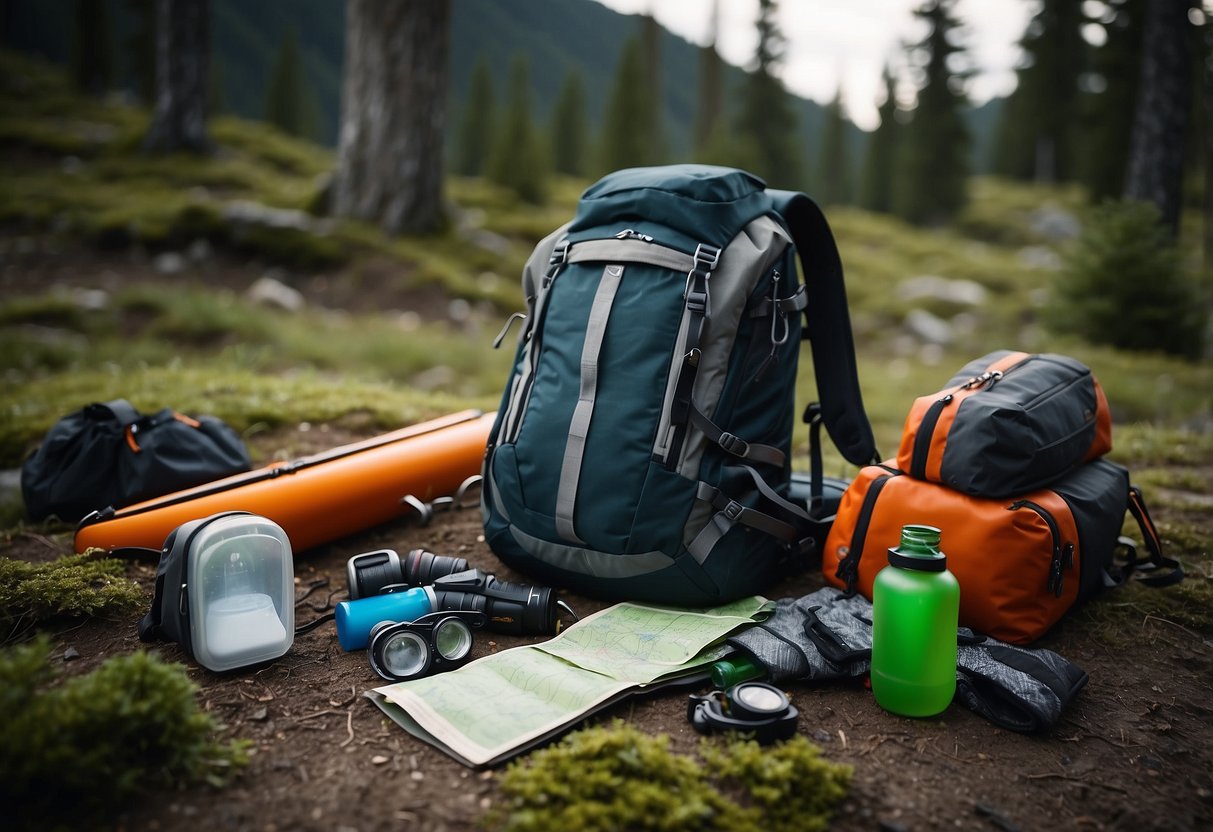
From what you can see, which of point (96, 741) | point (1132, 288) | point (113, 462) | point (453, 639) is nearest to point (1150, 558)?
point (453, 639)

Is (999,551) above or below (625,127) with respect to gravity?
below

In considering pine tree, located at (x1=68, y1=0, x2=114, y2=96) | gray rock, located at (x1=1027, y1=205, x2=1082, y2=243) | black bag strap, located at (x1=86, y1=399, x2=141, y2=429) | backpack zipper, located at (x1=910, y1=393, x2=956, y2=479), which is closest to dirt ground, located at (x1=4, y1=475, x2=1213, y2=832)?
backpack zipper, located at (x1=910, y1=393, x2=956, y2=479)

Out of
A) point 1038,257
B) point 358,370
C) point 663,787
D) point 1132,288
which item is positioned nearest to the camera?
point 663,787

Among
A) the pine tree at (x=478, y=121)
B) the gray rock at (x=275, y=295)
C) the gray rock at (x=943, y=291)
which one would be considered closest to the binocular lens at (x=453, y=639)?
the gray rock at (x=275, y=295)

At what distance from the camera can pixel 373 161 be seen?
9570 mm

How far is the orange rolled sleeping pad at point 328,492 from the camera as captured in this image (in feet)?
10.0

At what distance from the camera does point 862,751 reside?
2.10 metres

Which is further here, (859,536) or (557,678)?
(859,536)

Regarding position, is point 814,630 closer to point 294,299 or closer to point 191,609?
point 191,609

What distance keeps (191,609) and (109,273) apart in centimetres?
852

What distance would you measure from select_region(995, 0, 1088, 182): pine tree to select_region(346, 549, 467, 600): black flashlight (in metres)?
35.1

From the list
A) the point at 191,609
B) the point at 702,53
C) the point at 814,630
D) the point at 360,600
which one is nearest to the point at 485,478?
the point at 360,600

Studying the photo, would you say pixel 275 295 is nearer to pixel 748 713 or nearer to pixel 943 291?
pixel 748 713

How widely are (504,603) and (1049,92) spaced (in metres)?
36.9
